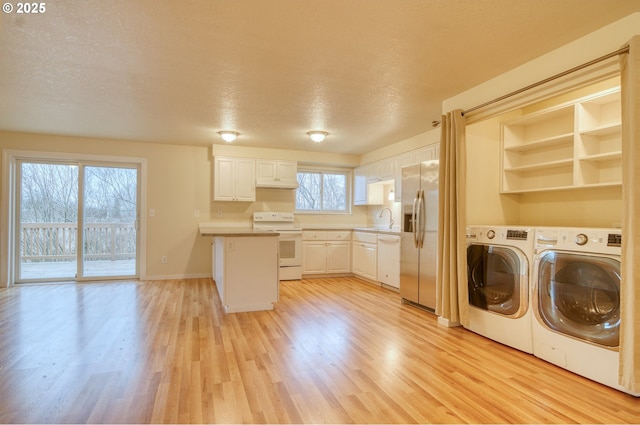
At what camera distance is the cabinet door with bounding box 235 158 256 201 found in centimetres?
571

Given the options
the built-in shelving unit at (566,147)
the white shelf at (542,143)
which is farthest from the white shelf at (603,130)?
the white shelf at (542,143)

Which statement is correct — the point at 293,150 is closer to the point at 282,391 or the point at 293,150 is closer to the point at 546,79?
the point at 546,79

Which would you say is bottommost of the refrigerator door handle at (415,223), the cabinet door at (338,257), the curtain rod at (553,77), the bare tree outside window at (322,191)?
the cabinet door at (338,257)

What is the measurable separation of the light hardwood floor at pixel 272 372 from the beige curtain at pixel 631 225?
314 millimetres

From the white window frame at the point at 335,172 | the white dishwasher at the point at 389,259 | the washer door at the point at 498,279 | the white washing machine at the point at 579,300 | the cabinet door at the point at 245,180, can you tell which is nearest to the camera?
the white washing machine at the point at 579,300

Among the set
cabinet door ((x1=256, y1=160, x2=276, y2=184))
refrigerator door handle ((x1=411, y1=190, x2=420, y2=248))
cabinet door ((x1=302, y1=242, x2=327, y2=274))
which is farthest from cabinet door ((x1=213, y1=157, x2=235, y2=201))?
refrigerator door handle ((x1=411, y1=190, x2=420, y2=248))

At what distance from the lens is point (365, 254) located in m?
5.57

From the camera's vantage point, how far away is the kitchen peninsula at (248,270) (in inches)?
146

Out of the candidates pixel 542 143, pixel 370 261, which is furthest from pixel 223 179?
pixel 542 143

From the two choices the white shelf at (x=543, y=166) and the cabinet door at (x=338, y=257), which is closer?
the white shelf at (x=543, y=166)

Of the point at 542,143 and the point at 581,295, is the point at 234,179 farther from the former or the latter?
the point at 581,295

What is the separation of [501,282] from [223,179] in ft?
14.4

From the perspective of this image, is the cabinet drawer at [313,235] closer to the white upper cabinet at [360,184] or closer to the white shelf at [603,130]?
the white upper cabinet at [360,184]

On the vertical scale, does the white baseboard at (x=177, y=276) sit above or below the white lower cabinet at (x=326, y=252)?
below
